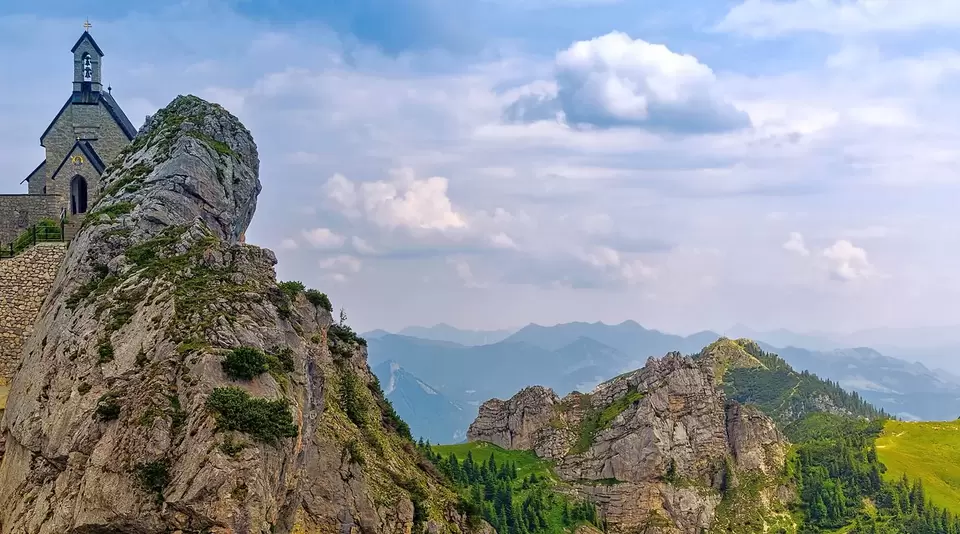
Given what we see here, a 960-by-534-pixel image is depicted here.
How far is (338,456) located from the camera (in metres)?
54.9

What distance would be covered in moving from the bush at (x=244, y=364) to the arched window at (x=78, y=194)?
38349 millimetres

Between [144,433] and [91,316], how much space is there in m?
11.4

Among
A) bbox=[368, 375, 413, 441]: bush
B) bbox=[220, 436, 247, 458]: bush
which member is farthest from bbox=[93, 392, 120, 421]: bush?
bbox=[368, 375, 413, 441]: bush

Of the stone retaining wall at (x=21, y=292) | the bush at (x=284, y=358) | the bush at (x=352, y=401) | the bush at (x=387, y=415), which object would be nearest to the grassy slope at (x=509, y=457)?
the bush at (x=387, y=415)

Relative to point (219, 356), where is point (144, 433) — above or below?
below

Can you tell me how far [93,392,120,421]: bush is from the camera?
4109 cm

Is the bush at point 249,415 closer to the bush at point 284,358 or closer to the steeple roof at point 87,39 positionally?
the bush at point 284,358

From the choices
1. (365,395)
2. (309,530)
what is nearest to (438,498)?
(365,395)

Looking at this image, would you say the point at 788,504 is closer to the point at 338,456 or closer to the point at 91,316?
the point at 338,456

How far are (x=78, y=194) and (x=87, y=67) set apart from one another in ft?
46.6

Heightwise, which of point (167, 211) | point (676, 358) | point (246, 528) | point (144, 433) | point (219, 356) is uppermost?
point (676, 358)

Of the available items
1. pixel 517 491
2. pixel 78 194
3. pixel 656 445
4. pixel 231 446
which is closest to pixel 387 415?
pixel 78 194

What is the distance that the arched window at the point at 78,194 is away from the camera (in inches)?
2906

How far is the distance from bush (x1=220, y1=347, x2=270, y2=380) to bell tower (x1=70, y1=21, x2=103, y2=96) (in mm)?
48706
